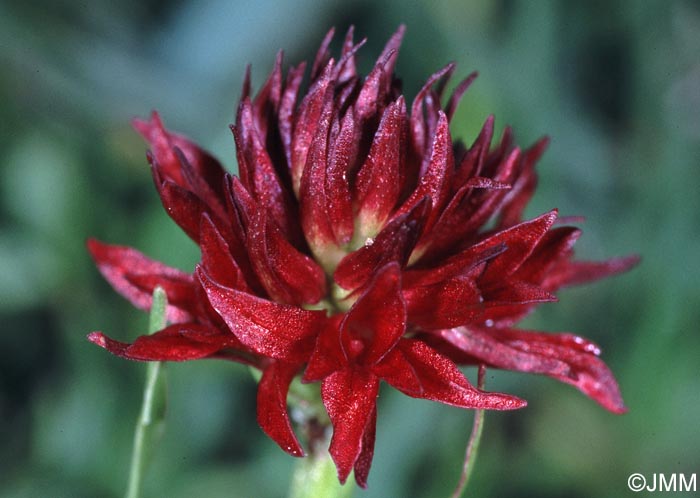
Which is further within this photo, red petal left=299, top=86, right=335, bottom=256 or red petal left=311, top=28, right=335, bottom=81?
red petal left=311, top=28, right=335, bottom=81

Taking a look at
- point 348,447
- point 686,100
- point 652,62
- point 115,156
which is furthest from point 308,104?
point 686,100

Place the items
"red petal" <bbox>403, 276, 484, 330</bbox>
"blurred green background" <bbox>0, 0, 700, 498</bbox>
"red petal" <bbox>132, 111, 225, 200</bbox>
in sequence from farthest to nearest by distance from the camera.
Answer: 1. "blurred green background" <bbox>0, 0, 700, 498</bbox>
2. "red petal" <bbox>132, 111, 225, 200</bbox>
3. "red petal" <bbox>403, 276, 484, 330</bbox>

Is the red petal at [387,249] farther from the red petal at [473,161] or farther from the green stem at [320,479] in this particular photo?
the green stem at [320,479]

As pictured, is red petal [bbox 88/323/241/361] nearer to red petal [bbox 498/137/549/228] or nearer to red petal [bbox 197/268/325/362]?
red petal [bbox 197/268/325/362]

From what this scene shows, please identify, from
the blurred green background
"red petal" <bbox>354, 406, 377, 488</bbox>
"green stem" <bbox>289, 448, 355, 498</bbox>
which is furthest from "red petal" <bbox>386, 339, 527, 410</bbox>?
the blurred green background

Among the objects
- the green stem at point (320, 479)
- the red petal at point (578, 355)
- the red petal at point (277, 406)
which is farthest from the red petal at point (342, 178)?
the green stem at point (320, 479)

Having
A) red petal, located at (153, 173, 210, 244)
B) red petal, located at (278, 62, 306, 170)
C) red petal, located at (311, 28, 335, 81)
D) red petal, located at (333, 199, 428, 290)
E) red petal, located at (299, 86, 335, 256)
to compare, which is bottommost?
red petal, located at (333, 199, 428, 290)

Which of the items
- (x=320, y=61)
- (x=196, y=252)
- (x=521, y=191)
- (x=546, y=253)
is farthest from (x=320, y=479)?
(x=196, y=252)

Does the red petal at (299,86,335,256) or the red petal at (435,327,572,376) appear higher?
the red petal at (299,86,335,256)
